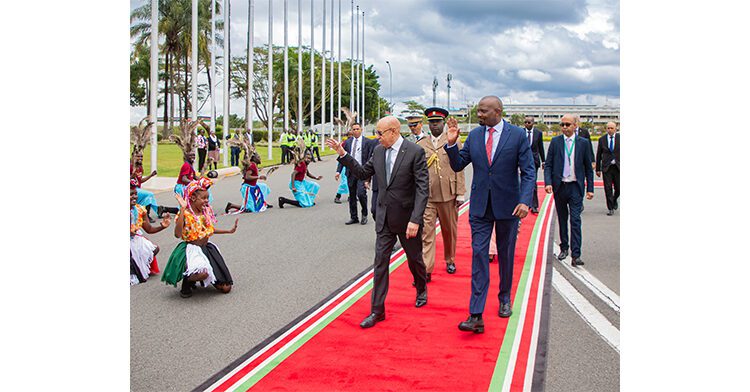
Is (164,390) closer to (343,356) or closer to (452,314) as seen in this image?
(343,356)

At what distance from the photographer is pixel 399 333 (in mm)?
6160

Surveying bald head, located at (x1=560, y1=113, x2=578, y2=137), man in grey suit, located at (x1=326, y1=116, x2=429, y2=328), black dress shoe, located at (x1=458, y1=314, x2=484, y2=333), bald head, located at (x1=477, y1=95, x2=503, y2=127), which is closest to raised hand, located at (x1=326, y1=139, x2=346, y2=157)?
man in grey suit, located at (x1=326, y1=116, x2=429, y2=328)

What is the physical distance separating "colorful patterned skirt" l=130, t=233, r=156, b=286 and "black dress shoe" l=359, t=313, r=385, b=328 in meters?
3.49

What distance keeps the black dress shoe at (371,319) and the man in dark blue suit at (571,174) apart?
3.60 meters

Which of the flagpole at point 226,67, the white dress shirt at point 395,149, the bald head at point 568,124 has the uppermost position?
the flagpole at point 226,67

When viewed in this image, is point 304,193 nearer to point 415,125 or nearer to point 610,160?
point 610,160

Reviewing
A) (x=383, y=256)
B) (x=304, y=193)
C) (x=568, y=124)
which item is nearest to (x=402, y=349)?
(x=383, y=256)

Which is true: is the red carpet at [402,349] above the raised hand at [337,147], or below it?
below

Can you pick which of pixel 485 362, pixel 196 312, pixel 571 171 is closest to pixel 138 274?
pixel 196 312

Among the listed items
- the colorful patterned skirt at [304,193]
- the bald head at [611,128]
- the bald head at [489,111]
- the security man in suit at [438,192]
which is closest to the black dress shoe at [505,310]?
the security man in suit at [438,192]

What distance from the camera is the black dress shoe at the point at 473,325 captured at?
6.07 meters

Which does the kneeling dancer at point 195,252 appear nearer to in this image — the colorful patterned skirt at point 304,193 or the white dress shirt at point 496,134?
the white dress shirt at point 496,134

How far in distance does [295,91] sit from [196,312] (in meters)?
64.3

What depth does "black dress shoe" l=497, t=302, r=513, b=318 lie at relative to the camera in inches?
259
